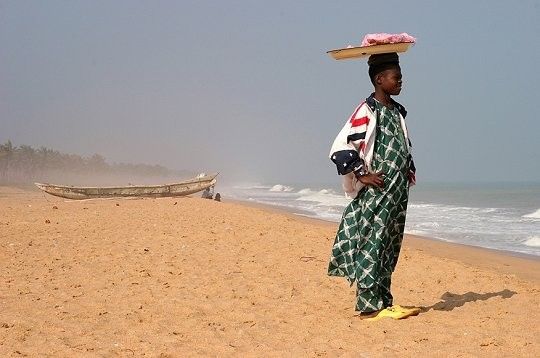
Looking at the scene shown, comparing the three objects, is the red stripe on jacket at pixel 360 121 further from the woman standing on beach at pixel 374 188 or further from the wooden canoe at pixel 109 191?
the wooden canoe at pixel 109 191

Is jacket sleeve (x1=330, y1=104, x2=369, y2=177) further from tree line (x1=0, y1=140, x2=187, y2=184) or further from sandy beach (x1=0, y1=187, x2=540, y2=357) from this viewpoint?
tree line (x1=0, y1=140, x2=187, y2=184)

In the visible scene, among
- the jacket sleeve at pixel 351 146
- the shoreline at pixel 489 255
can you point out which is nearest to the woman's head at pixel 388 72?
the jacket sleeve at pixel 351 146

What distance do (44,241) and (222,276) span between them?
3.51m

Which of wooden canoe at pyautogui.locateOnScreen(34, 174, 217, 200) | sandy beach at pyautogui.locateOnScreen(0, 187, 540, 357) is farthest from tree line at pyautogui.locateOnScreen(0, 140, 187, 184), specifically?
sandy beach at pyautogui.locateOnScreen(0, 187, 540, 357)

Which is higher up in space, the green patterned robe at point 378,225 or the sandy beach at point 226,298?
the green patterned robe at point 378,225

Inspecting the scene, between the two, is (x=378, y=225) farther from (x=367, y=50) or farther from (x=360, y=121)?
(x=367, y=50)

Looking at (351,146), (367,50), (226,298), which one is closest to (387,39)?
(367,50)

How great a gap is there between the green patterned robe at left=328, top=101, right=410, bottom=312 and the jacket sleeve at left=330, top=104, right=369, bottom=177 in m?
0.14

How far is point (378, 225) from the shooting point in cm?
411

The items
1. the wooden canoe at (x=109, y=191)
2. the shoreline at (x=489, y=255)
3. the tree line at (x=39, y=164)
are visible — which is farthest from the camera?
the tree line at (x=39, y=164)

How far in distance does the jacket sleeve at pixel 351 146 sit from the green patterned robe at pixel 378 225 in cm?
14

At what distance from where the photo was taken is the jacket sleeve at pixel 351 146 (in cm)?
409

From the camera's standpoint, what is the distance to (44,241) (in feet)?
26.9

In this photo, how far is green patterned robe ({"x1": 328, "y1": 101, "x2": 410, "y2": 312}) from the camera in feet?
13.5
